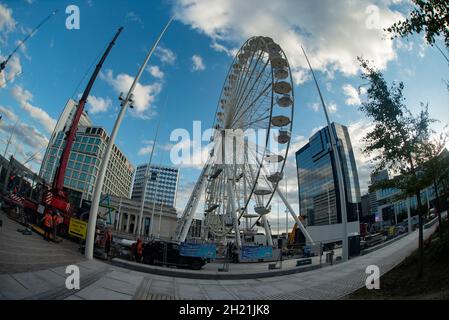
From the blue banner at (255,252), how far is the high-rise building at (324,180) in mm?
48115

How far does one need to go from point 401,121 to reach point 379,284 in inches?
263

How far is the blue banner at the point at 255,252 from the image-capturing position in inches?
726

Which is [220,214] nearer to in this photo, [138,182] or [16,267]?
[16,267]

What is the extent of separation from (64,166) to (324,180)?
89.9 m

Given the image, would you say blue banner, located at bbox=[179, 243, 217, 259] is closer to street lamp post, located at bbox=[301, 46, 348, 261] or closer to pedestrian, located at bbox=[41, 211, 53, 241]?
pedestrian, located at bbox=[41, 211, 53, 241]

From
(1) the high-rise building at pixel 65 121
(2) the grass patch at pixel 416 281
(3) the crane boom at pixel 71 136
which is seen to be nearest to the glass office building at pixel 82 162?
(1) the high-rise building at pixel 65 121

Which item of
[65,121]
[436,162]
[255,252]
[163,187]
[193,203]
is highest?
[65,121]

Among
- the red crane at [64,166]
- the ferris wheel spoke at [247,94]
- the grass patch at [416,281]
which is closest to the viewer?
the grass patch at [416,281]

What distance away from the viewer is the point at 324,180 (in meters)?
90.5

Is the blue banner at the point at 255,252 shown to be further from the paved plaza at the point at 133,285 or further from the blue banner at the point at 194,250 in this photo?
the paved plaza at the point at 133,285

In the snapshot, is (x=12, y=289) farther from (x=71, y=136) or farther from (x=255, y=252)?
(x=255, y=252)

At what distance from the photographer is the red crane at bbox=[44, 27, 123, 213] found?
1598 centimetres

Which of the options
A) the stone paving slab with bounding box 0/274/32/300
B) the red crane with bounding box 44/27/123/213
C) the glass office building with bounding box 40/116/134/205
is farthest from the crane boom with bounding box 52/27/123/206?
the glass office building with bounding box 40/116/134/205

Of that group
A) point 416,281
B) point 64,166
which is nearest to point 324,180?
point 416,281
